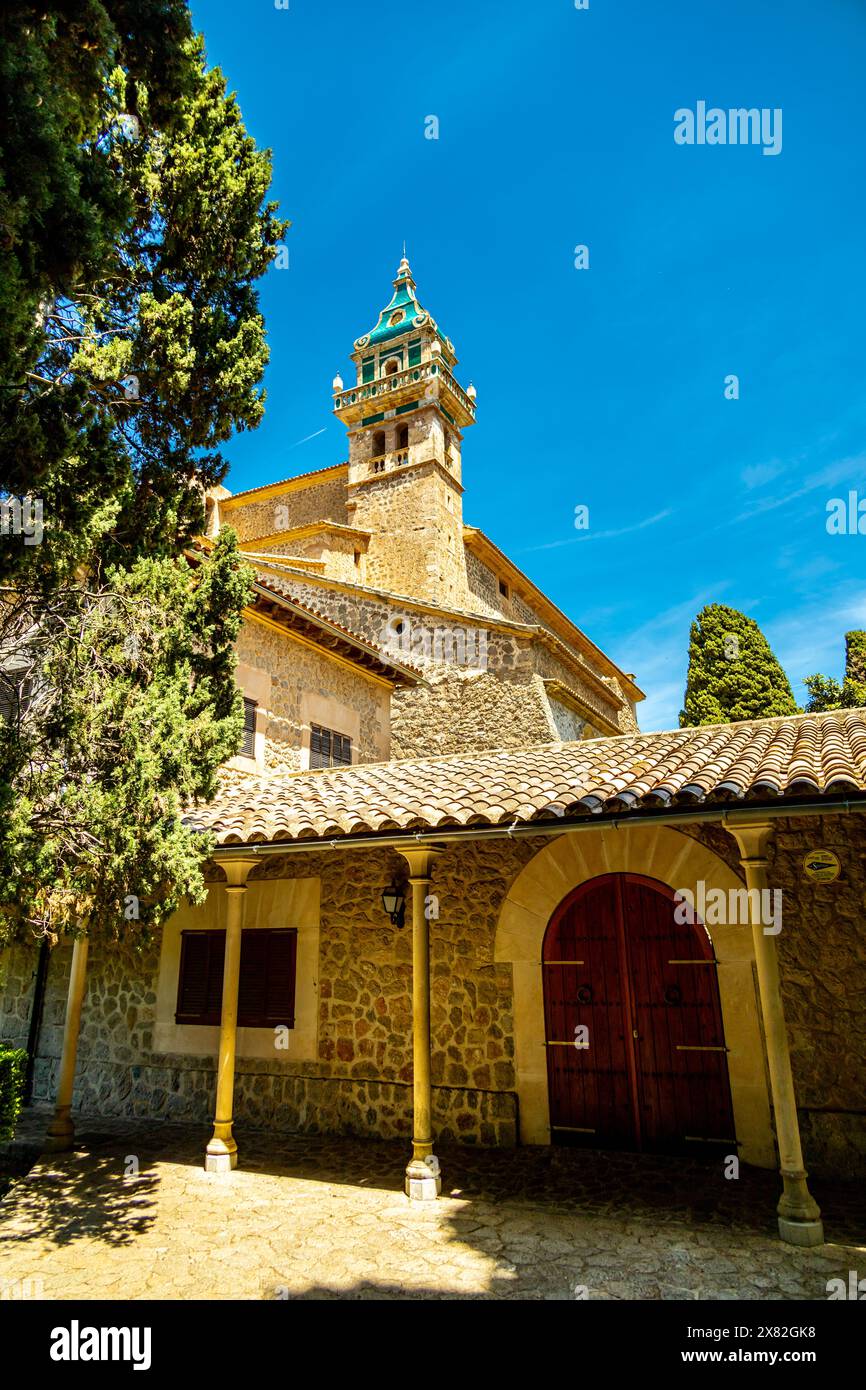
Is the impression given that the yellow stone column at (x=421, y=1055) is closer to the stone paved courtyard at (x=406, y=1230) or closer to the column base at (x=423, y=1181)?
the column base at (x=423, y=1181)

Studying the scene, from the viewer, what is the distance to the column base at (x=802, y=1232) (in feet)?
14.6

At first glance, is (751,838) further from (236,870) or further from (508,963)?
(236,870)

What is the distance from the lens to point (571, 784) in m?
5.97

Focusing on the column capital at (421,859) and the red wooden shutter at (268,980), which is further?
the red wooden shutter at (268,980)

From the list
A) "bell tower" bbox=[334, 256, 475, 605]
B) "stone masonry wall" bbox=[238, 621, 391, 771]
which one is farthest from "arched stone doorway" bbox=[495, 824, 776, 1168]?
"bell tower" bbox=[334, 256, 475, 605]

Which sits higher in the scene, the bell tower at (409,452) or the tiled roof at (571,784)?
the bell tower at (409,452)

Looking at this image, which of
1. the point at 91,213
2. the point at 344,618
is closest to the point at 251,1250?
the point at 91,213

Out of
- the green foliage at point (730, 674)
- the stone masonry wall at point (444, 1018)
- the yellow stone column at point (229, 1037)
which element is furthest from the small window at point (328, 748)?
the green foliage at point (730, 674)

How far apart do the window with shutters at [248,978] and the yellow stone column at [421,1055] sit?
255 centimetres

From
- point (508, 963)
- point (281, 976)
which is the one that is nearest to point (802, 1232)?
point (508, 963)

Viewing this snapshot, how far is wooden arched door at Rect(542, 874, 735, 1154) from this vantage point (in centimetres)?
631

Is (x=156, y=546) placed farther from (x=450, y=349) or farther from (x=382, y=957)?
(x=450, y=349)
